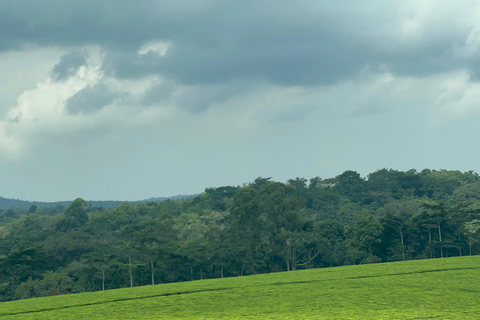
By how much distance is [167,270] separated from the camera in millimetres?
44500

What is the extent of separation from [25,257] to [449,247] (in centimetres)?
3705

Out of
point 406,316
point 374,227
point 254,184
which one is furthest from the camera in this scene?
point 254,184

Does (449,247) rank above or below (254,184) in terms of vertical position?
below

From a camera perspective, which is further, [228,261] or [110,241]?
[110,241]

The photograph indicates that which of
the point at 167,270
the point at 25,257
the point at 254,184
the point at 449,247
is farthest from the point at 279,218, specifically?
the point at 254,184

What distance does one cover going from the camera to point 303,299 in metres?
23.8

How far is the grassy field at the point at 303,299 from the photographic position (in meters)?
20.0

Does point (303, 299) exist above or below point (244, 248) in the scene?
below

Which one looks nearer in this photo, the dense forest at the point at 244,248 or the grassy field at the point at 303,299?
the grassy field at the point at 303,299

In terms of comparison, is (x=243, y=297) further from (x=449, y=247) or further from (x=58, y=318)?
(x=449, y=247)

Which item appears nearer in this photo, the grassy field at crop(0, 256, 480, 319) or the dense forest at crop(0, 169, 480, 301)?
the grassy field at crop(0, 256, 480, 319)

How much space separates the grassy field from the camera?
20.0 metres

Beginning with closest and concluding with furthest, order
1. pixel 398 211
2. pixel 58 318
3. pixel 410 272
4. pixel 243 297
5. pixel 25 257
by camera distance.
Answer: pixel 58 318 < pixel 243 297 < pixel 410 272 < pixel 25 257 < pixel 398 211

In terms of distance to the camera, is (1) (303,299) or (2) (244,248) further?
(2) (244,248)
